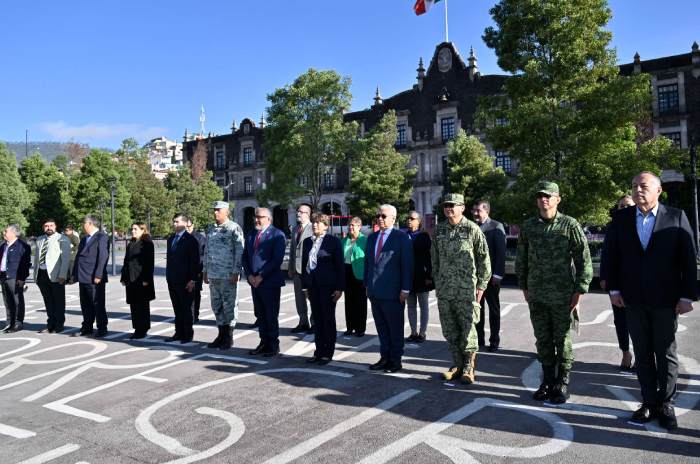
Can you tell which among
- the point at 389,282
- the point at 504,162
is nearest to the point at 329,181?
the point at 504,162

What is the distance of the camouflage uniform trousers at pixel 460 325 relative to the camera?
18.1 ft

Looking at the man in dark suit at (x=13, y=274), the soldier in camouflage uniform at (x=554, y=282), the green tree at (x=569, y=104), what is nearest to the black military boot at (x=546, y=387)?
the soldier in camouflage uniform at (x=554, y=282)

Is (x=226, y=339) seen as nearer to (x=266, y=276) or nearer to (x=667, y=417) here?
(x=266, y=276)

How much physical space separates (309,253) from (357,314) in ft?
6.01

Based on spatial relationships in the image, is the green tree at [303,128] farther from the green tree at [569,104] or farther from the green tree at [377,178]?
the green tree at [569,104]

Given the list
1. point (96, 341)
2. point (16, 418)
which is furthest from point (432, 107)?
point (16, 418)

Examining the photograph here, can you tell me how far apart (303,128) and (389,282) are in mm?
24672

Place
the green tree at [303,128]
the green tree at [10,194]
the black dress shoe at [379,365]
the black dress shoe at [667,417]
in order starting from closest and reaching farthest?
the black dress shoe at [667,417] < the black dress shoe at [379,365] < the green tree at [303,128] < the green tree at [10,194]

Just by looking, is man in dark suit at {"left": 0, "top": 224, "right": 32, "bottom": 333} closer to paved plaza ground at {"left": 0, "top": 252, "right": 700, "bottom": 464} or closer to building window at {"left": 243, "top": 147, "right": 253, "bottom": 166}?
paved plaza ground at {"left": 0, "top": 252, "right": 700, "bottom": 464}

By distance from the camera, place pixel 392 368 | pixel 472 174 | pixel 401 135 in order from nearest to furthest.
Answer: pixel 392 368
pixel 472 174
pixel 401 135

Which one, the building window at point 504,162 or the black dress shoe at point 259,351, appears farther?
the building window at point 504,162

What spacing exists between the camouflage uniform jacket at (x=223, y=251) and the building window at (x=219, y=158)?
2191 inches

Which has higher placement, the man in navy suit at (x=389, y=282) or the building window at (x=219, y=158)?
the building window at (x=219, y=158)

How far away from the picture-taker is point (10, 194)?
1532 inches
